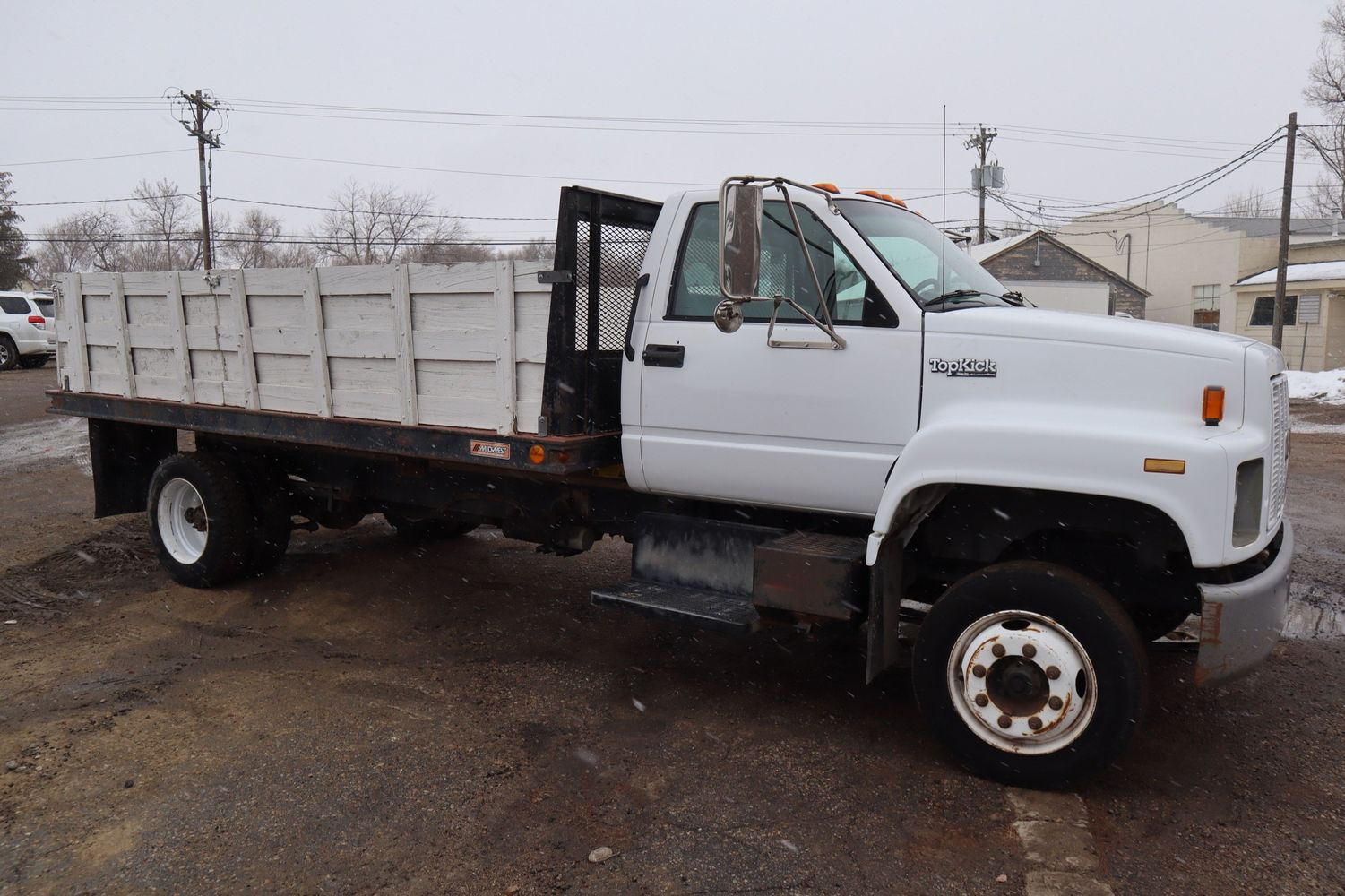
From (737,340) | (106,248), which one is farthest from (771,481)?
(106,248)

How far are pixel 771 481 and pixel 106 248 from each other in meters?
62.4

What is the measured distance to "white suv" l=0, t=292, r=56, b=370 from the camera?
23.5 metres

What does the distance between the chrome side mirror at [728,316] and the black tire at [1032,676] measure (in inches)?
54.0

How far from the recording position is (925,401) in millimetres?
3975

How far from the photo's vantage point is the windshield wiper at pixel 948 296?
13.3 ft

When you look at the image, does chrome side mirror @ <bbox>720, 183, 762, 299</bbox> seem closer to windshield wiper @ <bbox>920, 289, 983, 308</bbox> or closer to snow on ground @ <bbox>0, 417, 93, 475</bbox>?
windshield wiper @ <bbox>920, 289, 983, 308</bbox>

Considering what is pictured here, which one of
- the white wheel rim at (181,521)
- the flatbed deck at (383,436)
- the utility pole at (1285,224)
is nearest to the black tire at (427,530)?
the white wheel rim at (181,521)

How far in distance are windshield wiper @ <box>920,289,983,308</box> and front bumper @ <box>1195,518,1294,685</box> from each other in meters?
1.49

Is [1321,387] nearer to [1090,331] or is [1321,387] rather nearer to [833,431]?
[1090,331]

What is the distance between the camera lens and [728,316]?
3967mm

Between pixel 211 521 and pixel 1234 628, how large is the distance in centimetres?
577

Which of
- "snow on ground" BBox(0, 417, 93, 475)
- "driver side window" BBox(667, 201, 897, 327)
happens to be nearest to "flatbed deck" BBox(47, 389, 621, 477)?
"driver side window" BBox(667, 201, 897, 327)

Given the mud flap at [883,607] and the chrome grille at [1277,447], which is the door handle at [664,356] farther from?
the chrome grille at [1277,447]

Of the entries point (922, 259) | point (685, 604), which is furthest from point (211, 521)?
point (922, 259)
